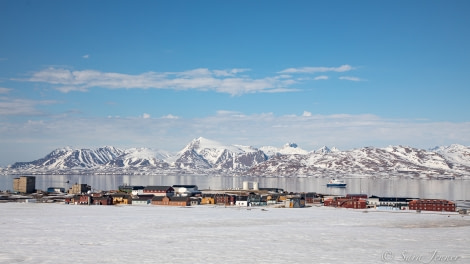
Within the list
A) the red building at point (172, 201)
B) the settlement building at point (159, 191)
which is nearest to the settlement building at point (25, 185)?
the settlement building at point (159, 191)

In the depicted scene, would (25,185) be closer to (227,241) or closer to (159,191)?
(159,191)

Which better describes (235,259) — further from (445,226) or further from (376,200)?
(376,200)

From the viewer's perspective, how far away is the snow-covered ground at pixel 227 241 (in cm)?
3144

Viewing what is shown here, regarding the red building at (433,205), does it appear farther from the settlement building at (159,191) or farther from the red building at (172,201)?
the settlement building at (159,191)

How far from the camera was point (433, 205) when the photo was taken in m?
81.9

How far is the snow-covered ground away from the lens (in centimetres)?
3144

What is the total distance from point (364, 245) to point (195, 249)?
1260cm

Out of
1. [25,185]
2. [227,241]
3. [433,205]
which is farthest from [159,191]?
[227,241]

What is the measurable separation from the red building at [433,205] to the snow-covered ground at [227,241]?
24940 millimetres

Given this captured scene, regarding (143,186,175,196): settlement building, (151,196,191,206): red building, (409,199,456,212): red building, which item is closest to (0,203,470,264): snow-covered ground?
(409,199,456,212): red building

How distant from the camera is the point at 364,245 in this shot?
122ft

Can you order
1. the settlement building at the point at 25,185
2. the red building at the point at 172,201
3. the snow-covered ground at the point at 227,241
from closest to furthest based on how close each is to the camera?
the snow-covered ground at the point at 227,241, the red building at the point at 172,201, the settlement building at the point at 25,185

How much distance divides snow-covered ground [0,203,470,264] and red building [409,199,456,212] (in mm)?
24940

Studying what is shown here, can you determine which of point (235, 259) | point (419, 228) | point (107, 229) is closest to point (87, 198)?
point (107, 229)
